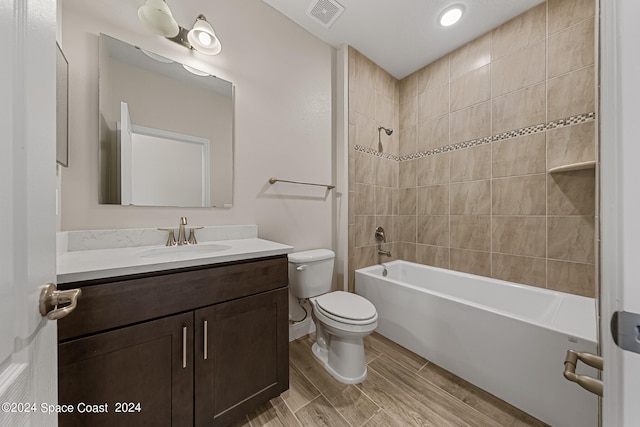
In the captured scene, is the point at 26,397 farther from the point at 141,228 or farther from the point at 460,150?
the point at 460,150

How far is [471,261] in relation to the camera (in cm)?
203

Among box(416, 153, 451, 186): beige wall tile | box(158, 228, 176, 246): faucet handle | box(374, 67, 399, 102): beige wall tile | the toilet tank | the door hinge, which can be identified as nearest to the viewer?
the door hinge

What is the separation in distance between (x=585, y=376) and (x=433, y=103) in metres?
2.44

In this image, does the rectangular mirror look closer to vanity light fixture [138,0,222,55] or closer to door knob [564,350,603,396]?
vanity light fixture [138,0,222,55]

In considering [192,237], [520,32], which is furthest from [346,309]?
[520,32]

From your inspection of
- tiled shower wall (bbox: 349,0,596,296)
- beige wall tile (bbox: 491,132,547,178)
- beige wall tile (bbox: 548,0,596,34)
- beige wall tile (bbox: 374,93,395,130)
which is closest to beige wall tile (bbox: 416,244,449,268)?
tiled shower wall (bbox: 349,0,596,296)

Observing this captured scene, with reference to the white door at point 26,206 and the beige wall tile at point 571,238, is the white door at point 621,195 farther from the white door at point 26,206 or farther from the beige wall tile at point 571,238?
the beige wall tile at point 571,238

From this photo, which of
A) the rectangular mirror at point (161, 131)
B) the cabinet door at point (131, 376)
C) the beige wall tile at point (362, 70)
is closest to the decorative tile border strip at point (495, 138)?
the beige wall tile at point (362, 70)

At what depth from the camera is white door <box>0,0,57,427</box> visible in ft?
1.08

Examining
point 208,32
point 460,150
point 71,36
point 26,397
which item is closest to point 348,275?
point 460,150

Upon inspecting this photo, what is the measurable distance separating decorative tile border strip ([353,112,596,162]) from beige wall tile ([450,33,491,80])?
647 millimetres

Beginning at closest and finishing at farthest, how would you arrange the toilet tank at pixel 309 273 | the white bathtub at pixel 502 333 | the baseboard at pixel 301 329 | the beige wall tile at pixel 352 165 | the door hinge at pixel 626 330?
the door hinge at pixel 626 330
the white bathtub at pixel 502 333
the toilet tank at pixel 309 273
the baseboard at pixel 301 329
the beige wall tile at pixel 352 165

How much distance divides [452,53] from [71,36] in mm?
2756

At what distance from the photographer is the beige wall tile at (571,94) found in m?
1.46
